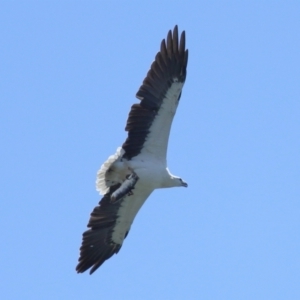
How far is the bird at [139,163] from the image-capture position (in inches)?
655

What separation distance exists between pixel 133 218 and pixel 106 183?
3.81ft

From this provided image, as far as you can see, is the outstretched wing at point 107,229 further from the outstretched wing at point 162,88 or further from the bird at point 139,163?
the outstretched wing at point 162,88

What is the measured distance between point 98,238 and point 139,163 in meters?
1.86

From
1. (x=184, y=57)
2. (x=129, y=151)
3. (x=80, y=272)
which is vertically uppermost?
(x=184, y=57)

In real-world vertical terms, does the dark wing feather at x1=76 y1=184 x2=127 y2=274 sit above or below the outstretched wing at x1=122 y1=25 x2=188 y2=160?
below

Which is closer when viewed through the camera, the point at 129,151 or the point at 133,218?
the point at 129,151

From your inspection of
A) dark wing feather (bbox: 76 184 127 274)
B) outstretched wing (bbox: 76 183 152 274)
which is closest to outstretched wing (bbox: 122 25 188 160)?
outstretched wing (bbox: 76 183 152 274)

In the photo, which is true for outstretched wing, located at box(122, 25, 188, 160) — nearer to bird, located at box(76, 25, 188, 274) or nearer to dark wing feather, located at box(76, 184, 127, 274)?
bird, located at box(76, 25, 188, 274)

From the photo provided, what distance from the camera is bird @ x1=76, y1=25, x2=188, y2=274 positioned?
1662cm

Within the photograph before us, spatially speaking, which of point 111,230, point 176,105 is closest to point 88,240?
point 111,230

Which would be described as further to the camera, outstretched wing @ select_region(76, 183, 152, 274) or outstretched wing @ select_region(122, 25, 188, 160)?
outstretched wing @ select_region(76, 183, 152, 274)

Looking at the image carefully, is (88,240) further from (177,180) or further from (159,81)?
(159,81)

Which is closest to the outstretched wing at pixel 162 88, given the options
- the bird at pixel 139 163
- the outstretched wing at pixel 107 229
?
the bird at pixel 139 163

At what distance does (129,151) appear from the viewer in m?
17.0
